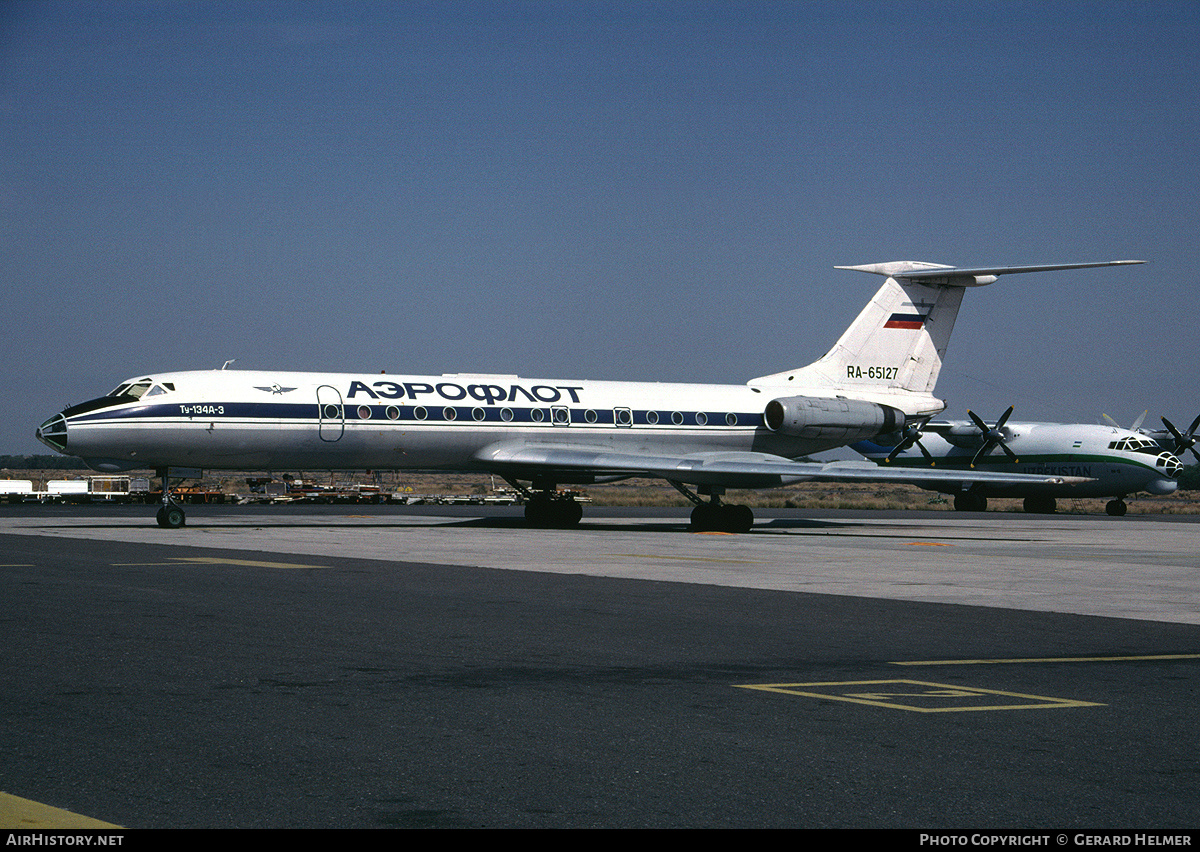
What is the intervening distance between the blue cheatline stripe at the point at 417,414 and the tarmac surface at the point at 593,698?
37.8 ft

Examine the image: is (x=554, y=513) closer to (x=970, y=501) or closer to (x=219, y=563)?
(x=219, y=563)

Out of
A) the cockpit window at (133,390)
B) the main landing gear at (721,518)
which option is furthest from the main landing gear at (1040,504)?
the cockpit window at (133,390)

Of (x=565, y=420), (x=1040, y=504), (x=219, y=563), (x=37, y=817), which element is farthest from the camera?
(x=1040, y=504)

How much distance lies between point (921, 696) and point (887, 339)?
30.3 meters

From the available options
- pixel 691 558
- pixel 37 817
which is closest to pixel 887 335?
pixel 691 558

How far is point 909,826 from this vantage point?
541 centimetres

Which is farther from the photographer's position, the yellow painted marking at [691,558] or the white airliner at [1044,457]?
the white airliner at [1044,457]

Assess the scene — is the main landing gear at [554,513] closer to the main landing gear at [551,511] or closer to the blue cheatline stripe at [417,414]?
the main landing gear at [551,511]

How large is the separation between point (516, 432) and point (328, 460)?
4.83 metres

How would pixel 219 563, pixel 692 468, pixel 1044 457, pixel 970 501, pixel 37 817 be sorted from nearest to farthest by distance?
pixel 37 817 < pixel 219 563 < pixel 692 468 < pixel 1044 457 < pixel 970 501

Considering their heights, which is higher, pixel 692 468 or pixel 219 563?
pixel 692 468

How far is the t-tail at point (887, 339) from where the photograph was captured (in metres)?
37.8

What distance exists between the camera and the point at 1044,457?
54750mm

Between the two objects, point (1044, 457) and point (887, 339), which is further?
point (1044, 457)
